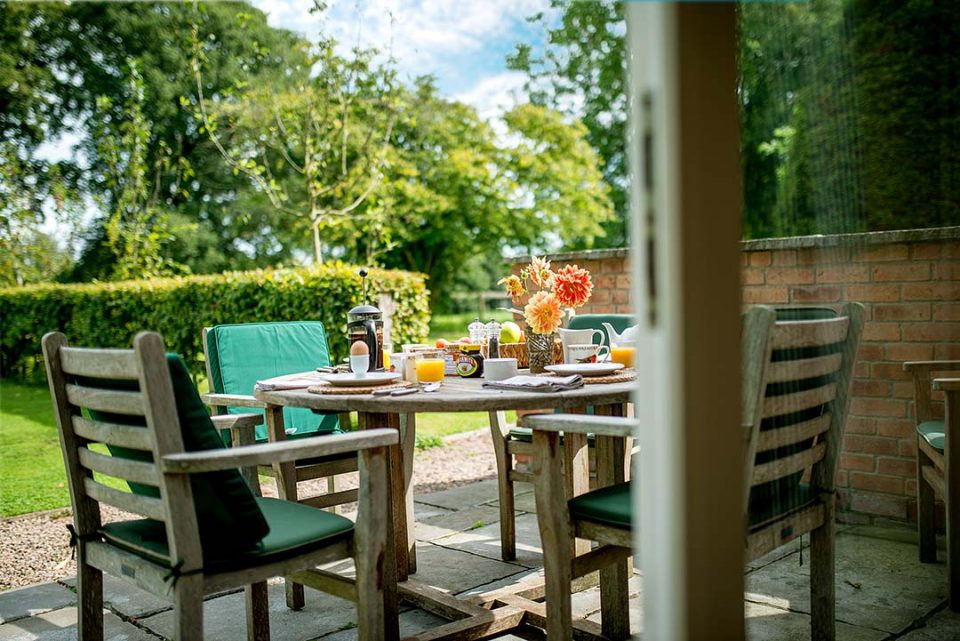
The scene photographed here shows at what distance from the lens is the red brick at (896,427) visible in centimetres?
327

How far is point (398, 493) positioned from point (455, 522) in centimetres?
124

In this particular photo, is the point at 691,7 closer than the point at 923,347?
Yes

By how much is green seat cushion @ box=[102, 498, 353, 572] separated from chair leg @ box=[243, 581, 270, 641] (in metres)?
0.34

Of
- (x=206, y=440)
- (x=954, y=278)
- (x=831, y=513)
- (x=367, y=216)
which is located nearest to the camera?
(x=206, y=440)

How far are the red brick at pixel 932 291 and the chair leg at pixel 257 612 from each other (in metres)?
2.63

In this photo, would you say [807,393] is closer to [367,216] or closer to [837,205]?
[837,205]

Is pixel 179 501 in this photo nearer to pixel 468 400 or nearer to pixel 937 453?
pixel 468 400

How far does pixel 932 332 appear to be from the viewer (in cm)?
317

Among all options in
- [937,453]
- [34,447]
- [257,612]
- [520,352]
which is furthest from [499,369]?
[34,447]

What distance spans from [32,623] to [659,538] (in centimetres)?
243

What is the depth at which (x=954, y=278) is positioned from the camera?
3.00 meters

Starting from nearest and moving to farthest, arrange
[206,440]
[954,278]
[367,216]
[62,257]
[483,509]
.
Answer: [206,440] → [954,278] → [483,509] → [367,216] → [62,257]

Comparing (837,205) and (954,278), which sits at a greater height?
(837,205)

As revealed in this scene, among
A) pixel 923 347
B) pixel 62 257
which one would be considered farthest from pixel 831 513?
pixel 62 257
